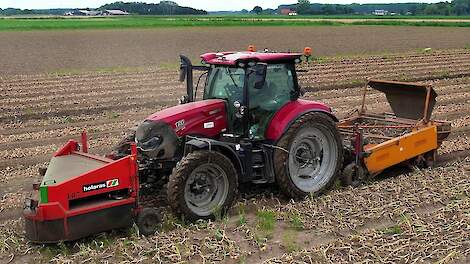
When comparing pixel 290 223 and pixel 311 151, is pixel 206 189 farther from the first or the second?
pixel 311 151

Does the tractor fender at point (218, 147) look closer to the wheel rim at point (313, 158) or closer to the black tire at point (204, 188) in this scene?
the black tire at point (204, 188)

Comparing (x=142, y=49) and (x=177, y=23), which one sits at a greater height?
(x=177, y=23)

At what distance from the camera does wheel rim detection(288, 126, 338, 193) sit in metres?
7.79

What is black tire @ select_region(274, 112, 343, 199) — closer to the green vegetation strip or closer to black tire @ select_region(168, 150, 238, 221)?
black tire @ select_region(168, 150, 238, 221)

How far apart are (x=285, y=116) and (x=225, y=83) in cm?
88

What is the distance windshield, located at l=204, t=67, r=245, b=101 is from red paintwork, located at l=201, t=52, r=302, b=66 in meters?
0.14

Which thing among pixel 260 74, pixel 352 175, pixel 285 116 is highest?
pixel 260 74

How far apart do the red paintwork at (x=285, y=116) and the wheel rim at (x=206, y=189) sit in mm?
962

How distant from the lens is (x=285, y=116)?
7551mm

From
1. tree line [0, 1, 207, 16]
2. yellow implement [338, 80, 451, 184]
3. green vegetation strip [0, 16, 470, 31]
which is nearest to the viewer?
yellow implement [338, 80, 451, 184]

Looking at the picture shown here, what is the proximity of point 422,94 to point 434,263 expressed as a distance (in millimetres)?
4832

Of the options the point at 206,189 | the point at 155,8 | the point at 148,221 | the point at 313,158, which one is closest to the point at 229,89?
the point at 206,189

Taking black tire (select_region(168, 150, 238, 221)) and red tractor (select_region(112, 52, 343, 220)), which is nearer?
black tire (select_region(168, 150, 238, 221))

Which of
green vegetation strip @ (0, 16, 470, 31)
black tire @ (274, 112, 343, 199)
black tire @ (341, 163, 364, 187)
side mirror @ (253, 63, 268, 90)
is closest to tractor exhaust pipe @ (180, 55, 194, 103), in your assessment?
side mirror @ (253, 63, 268, 90)
